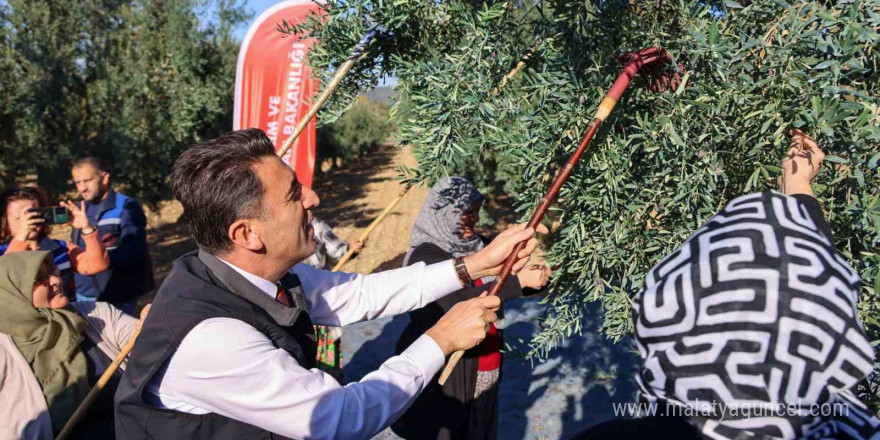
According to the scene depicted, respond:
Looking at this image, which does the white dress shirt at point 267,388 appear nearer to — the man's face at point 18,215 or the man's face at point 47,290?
the man's face at point 47,290

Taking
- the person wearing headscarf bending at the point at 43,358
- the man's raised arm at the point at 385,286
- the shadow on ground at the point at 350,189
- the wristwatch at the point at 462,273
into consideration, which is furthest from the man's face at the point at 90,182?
the shadow on ground at the point at 350,189

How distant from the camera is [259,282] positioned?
7.15 ft

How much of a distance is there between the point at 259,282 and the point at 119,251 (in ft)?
11.8

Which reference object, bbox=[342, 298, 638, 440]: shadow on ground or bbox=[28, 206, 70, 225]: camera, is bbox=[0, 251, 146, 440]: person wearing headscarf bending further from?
bbox=[342, 298, 638, 440]: shadow on ground

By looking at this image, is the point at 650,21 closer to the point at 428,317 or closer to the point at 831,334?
the point at 831,334

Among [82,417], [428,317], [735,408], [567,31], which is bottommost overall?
[82,417]

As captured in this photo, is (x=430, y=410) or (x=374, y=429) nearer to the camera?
(x=374, y=429)

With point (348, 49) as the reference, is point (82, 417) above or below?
below

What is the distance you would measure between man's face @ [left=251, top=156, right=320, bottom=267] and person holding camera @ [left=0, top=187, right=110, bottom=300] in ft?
10.3

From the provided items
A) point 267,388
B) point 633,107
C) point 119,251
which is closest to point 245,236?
point 267,388

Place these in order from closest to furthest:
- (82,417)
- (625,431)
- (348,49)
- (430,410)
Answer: (625,431) < (348,49) < (82,417) < (430,410)

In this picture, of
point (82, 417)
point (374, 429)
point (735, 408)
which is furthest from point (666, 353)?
point (82, 417)

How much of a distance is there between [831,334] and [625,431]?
57 centimetres

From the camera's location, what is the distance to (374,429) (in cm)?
192
